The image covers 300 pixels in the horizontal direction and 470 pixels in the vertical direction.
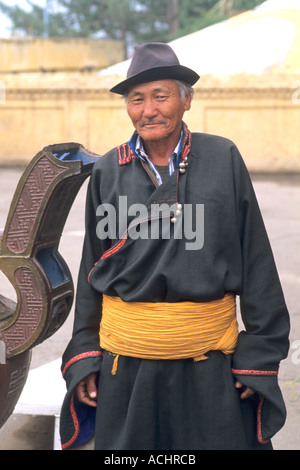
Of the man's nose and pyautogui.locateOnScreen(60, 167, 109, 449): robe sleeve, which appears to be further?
pyautogui.locateOnScreen(60, 167, 109, 449): robe sleeve

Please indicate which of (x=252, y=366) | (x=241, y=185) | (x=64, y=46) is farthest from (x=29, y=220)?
(x=64, y=46)

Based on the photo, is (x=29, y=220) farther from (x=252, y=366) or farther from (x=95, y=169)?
(x=252, y=366)

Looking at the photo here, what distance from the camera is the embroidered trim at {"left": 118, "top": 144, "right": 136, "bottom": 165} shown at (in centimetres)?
201

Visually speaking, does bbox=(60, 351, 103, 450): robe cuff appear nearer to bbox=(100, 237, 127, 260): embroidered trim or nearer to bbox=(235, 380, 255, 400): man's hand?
bbox=(100, 237, 127, 260): embroidered trim

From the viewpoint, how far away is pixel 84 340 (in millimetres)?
2072

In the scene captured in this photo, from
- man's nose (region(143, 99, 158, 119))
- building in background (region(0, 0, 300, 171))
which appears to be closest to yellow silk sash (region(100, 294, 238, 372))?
man's nose (region(143, 99, 158, 119))

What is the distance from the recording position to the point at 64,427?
6.89 ft

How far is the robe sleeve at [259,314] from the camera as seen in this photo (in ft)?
6.38

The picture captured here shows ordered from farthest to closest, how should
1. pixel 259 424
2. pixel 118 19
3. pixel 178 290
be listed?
pixel 118 19, pixel 259 424, pixel 178 290

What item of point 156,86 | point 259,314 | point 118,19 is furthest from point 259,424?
point 118,19

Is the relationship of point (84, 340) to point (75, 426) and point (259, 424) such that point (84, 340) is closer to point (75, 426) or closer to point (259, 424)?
point (75, 426)

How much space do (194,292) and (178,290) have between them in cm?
4

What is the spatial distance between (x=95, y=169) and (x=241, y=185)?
0.42m

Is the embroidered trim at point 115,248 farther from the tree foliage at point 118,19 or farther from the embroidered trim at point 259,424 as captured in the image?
the tree foliage at point 118,19
